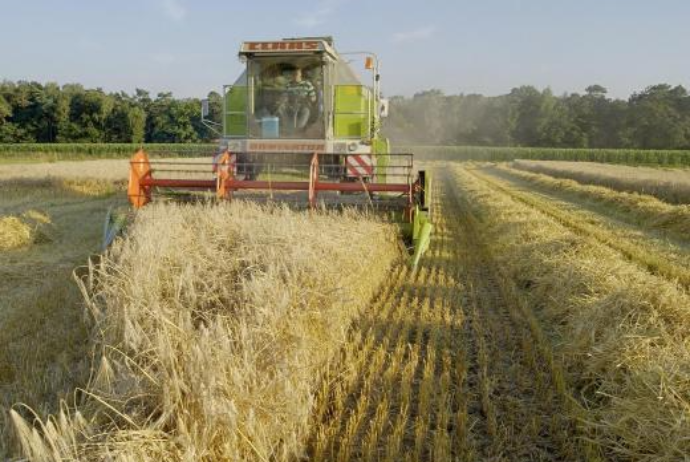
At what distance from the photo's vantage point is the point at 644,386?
268 cm

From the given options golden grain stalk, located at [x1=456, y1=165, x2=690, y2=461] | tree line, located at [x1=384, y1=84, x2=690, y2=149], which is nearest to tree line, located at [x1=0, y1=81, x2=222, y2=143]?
tree line, located at [x1=384, y1=84, x2=690, y2=149]

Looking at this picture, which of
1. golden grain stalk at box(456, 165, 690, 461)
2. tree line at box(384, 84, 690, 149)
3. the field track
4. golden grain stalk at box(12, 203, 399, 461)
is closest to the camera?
golden grain stalk at box(12, 203, 399, 461)

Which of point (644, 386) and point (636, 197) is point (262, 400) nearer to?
point (644, 386)

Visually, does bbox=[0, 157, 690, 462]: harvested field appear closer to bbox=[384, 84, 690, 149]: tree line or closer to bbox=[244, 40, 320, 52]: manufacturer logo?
bbox=[244, 40, 320, 52]: manufacturer logo

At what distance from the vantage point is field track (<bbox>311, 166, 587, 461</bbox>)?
2.55 m

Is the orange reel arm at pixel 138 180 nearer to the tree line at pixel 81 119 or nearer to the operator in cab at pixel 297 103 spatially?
the operator in cab at pixel 297 103

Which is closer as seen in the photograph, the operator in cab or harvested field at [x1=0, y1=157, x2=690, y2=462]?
harvested field at [x1=0, y1=157, x2=690, y2=462]

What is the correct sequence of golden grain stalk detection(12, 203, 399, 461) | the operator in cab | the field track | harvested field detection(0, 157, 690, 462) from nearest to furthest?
1. golden grain stalk detection(12, 203, 399, 461)
2. harvested field detection(0, 157, 690, 462)
3. the field track
4. the operator in cab

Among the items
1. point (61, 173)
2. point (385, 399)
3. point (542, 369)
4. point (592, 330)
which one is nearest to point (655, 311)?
point (592, 330)

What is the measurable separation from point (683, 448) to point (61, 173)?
1640cm

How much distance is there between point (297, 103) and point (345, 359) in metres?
5.48

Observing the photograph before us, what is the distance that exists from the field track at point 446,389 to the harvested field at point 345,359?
14mm

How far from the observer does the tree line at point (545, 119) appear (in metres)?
58.3

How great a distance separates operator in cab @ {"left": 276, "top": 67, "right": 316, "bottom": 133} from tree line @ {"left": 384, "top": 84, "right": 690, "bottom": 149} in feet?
158
